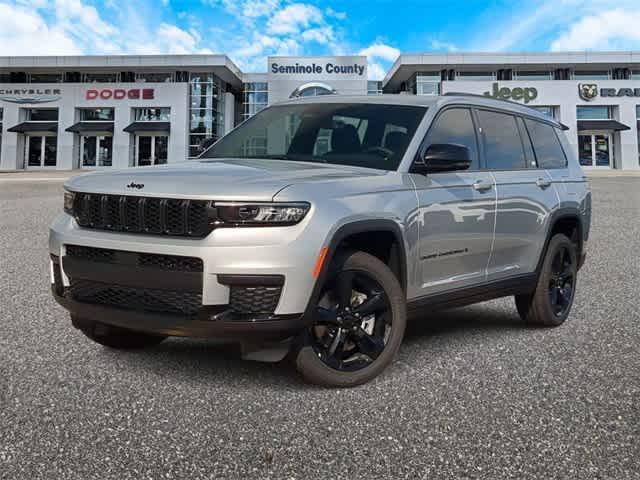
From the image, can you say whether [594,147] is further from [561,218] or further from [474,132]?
[474,132]

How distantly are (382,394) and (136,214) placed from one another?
1.69 metres

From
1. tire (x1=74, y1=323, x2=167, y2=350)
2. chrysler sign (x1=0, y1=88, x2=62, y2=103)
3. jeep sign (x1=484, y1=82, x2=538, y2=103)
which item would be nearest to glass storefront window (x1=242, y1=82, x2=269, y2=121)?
chrysler sign (x1=0, y1=88, x2=62, y2=103)

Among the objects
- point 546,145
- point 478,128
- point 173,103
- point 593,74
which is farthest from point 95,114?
point 478,128

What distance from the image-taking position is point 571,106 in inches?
2074

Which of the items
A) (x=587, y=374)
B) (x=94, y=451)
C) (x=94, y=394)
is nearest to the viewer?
(x=94, y=451)

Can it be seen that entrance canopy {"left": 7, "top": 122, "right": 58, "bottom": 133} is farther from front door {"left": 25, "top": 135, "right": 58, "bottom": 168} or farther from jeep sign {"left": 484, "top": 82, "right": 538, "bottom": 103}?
jeep sign {"left": 484, "top": 82, "right": 538, "bottom": 103}

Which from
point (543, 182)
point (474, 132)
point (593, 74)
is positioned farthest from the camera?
point (593, 74)

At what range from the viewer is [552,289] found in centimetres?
534

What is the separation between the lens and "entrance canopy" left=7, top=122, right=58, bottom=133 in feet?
171

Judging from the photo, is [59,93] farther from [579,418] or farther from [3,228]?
[579,418]

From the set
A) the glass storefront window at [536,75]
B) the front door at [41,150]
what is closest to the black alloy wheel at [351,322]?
the front door at [41,150]

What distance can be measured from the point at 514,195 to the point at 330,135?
1.57 m

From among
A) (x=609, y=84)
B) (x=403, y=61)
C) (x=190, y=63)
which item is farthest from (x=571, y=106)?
(x=190, y=63)

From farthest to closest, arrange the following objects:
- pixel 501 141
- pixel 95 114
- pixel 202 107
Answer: pixel 95 114 < pixel 202 107 < pixel 501 141
